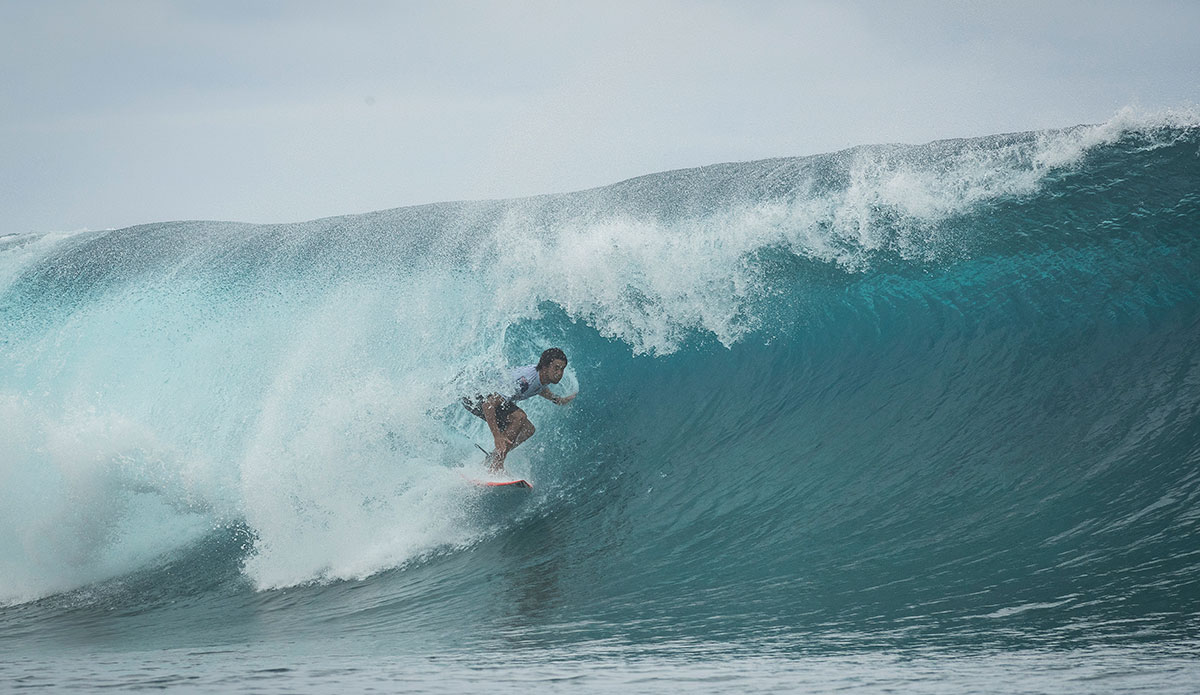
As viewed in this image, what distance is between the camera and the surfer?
675 centimetres

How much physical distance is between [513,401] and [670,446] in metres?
1.64

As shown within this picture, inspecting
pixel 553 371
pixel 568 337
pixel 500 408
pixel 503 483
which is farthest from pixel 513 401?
pixel 568 337

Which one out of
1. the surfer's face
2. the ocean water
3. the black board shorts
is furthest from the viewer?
the black board shorts

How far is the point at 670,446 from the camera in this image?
7.84 meters

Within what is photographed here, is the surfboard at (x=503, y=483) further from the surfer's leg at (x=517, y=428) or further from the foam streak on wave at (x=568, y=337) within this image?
the surfer's leg at (x=517, y=428)

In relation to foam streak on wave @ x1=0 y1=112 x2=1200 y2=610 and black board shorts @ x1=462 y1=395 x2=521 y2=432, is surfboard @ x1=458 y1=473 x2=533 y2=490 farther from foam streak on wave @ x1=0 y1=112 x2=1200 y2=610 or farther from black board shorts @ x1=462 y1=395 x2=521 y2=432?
black board shorts @ x1=462 y1=395 x2=521 y2=432

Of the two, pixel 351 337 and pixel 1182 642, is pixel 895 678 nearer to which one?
pixel 1182 642

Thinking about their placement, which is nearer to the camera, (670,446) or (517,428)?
(517,428)

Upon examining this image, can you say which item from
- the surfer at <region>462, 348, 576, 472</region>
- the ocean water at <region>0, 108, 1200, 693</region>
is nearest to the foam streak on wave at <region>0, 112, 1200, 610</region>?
the ocean water at <region>0, 108, 1200, 693</region>

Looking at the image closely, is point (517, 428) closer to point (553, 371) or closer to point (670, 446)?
point (553, 371)

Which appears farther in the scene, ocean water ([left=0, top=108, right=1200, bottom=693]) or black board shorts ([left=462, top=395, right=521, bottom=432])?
black board shorts ([left=462, top=395, right=521, bottom=432])

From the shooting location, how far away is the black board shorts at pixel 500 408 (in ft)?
22.6

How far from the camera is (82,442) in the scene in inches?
303

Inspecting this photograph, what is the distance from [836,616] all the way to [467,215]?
992 cm
